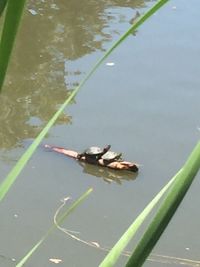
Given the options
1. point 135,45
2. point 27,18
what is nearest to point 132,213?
point 135,45

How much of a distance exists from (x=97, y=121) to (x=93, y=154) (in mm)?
459

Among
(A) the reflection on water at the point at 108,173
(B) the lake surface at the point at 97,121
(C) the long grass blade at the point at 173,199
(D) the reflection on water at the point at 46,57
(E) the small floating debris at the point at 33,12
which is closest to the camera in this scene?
(C) the long grass blade at the point at 173,199

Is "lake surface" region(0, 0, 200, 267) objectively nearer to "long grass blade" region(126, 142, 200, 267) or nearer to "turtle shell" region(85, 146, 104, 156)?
"turtle shell" region(85, 146, 104, 156)

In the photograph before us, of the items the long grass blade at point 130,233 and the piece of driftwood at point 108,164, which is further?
the piece of driftwood at point 108,164

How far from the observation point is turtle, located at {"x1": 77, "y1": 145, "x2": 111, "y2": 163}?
3363 mm

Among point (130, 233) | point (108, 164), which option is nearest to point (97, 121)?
point (108, 164)

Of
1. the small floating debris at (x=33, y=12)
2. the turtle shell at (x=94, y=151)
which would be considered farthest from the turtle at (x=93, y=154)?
the small floating debris at (x=33, y=12)

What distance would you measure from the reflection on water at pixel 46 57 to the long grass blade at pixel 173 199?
9.96 ft

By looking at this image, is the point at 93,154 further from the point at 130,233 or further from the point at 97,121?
the point at 130,233

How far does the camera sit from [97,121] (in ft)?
12.5

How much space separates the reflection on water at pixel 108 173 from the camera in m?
3.35

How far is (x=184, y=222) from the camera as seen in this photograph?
2.96 m

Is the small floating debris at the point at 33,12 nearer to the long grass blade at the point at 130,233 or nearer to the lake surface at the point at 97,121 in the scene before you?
the lake surface at the point at 97,121

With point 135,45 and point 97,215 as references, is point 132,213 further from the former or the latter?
point 135,45
